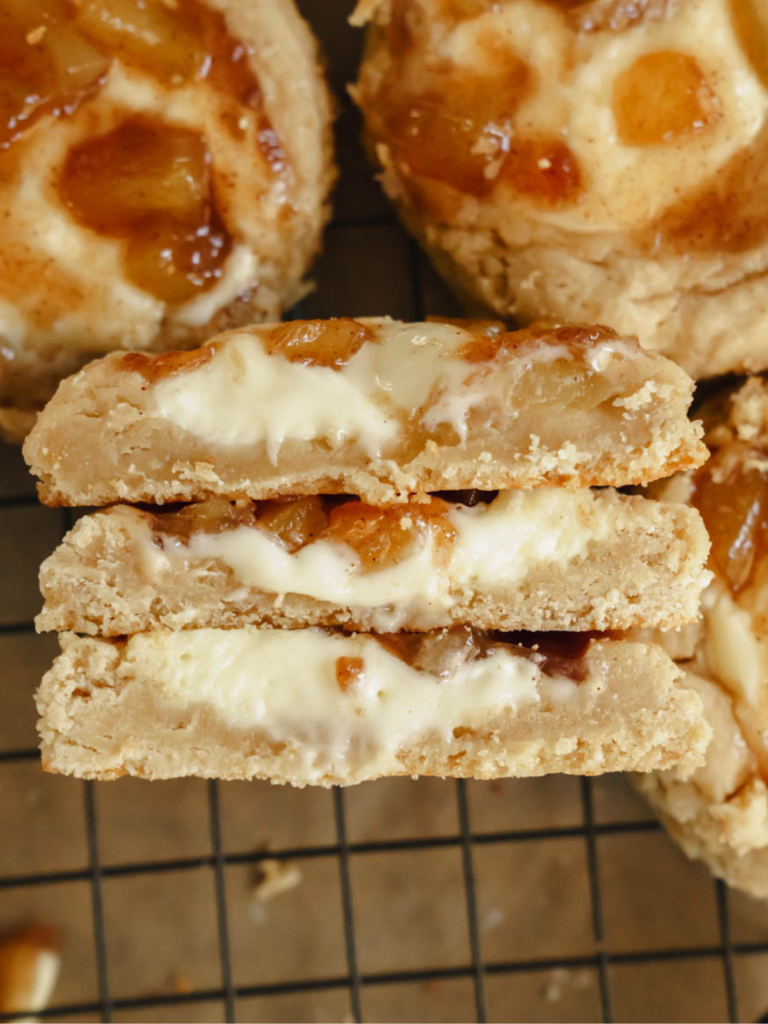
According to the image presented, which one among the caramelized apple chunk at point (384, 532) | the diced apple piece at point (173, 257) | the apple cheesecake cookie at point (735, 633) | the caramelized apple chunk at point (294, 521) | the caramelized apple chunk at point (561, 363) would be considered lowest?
the apple cheesecake cookie at point (735, 633)

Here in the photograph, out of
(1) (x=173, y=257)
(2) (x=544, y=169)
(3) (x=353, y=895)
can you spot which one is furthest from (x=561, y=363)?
(3) (x=353, y=895)

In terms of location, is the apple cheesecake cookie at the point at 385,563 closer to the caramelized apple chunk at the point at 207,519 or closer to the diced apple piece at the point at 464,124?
the caramelized apple chunk at the point at 207,519

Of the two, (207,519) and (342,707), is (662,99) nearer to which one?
(207,519)

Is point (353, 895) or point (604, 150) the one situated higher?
point (604, 150)

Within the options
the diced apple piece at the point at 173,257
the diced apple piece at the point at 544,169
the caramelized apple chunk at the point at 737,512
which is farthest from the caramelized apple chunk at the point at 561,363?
the diced apple piece at the point at 173,257

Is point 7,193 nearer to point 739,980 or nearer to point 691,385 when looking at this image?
point 691,385

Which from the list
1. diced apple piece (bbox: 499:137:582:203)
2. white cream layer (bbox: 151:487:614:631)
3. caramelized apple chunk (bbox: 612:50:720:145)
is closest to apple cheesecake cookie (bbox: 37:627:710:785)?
white cream layer (bbox: 151:487:614:631)
